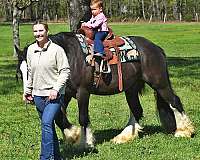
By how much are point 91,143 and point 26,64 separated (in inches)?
65.0

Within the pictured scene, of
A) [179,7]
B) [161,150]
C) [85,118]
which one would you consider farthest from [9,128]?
[179,7]

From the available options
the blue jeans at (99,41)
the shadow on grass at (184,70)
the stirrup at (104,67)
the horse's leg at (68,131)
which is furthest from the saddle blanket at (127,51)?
the shadow on grass at (184,70)

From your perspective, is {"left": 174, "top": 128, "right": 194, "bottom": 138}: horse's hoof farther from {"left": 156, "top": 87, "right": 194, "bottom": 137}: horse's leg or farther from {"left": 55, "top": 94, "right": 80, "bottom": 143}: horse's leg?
{"left": 55, "top": 94, "right": 80, "bottom": 143}: horse's leg

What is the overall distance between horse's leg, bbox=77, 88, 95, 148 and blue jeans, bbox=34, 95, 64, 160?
112cm

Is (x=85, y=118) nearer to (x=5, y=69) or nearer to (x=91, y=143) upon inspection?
(x=91, y=143)

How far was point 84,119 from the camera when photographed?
7.38 meters

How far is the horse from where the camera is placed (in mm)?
7328

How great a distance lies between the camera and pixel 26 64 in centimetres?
662

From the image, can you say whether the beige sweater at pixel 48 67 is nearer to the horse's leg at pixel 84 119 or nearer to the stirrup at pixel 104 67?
the horse's leg at pixel 84 119

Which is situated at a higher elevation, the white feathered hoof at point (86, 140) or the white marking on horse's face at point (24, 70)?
the white marking on horse's face at point (24, 70)

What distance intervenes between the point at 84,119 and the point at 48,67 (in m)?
1.60

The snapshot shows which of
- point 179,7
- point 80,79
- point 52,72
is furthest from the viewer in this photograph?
point 179,7

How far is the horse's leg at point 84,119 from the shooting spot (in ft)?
24.1

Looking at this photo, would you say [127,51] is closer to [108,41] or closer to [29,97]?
[108,41]
